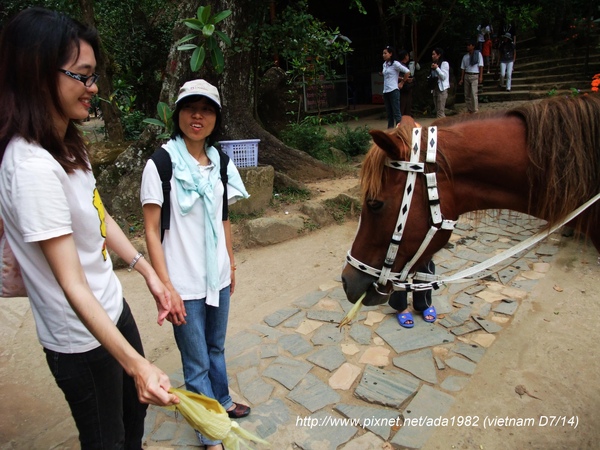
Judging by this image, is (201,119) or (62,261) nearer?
(62,261)

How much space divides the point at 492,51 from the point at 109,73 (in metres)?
14.0

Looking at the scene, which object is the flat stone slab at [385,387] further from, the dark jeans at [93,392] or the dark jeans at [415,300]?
the dark jeans at [93,392]

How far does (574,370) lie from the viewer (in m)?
2.87

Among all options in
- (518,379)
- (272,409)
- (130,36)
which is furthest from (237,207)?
(130,36)

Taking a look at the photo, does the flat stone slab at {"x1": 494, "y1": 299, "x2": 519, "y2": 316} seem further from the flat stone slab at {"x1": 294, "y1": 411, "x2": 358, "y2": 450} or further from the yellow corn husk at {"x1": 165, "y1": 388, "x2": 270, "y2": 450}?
the yellow corn husk at {"x1": 165, "y1": 388, "x2": 270, "y2": 450}

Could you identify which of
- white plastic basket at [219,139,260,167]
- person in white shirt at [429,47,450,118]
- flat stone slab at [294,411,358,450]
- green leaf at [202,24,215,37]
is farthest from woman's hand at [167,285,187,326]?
person in white shirt at [429,47,450,118]

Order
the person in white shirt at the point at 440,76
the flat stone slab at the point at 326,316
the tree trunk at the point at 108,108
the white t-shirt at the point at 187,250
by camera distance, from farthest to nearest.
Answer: the person in white shirt at the point at 440,76 → the tree trunk at the point at 108,108 → the flat stone slab at the point at 326,316 → the white t-shirt at the point at 187,250

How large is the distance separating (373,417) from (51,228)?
2.10 meters

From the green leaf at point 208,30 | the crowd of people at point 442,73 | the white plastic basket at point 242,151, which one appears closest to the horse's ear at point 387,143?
the green leaf at point 208,30

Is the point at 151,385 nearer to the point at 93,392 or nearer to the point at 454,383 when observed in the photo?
the point at 93,392

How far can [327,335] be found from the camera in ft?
11.0

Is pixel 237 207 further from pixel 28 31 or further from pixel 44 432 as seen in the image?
pixel 28 31

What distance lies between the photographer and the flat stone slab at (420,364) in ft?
9.29

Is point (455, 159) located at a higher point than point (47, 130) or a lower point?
lower
